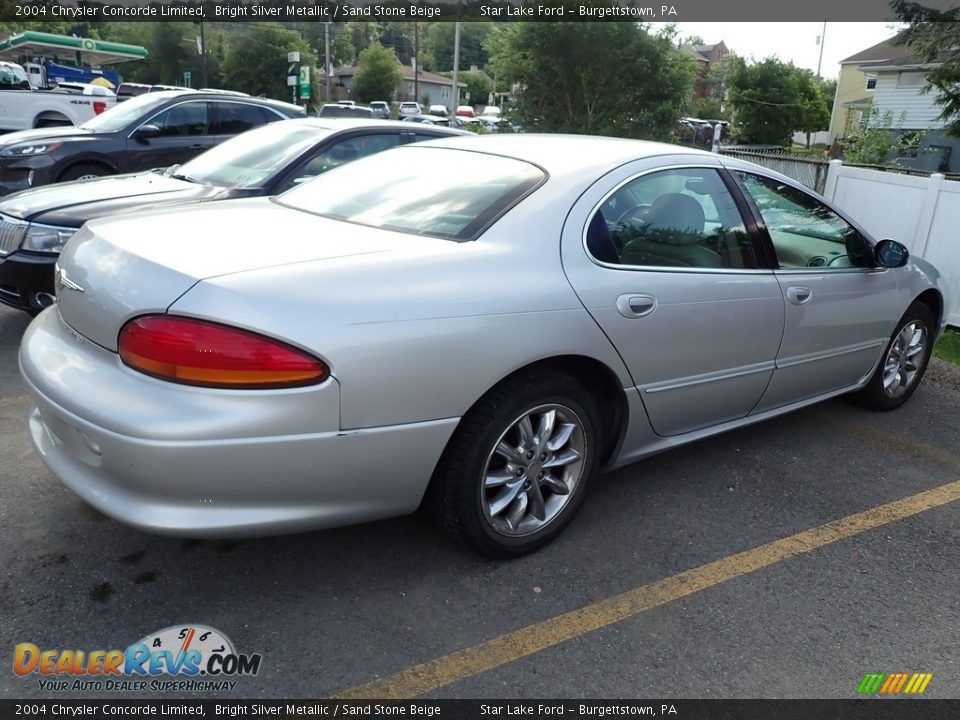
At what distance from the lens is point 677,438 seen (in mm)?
3451

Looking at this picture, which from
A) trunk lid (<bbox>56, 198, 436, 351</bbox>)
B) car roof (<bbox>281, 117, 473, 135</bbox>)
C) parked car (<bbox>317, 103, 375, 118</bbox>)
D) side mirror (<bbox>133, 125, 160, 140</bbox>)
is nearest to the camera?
trunk lid (<bbox>56, 198, 436, 351</bbox>)

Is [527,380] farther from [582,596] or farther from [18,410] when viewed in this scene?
[18,410]

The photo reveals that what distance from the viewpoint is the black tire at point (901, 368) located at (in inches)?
181

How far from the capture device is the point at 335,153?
5.79 meters

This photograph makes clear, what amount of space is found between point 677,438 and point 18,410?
3327 millimetres

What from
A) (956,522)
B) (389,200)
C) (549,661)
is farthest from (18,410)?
(956,522)

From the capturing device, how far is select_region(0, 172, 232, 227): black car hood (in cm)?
490

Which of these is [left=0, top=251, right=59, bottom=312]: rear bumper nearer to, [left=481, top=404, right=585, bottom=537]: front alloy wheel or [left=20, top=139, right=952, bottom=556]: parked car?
[left=20, top=139, right=952, bottom=556]: parked car

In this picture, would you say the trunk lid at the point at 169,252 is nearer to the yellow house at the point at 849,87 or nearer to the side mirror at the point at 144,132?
the side mirror at the point at 144,132

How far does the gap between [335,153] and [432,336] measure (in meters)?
3.74

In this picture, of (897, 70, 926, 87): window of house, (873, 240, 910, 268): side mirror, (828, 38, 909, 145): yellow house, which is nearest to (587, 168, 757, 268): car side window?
(873, 240, 910, 268): side mirror

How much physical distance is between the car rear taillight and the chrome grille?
3188mm

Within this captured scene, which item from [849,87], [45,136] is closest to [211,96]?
[45,136]

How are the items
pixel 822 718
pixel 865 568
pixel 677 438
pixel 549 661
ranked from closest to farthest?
pixel 822 718
pixel 549 661
pixel 865 568
pixel 677 438
